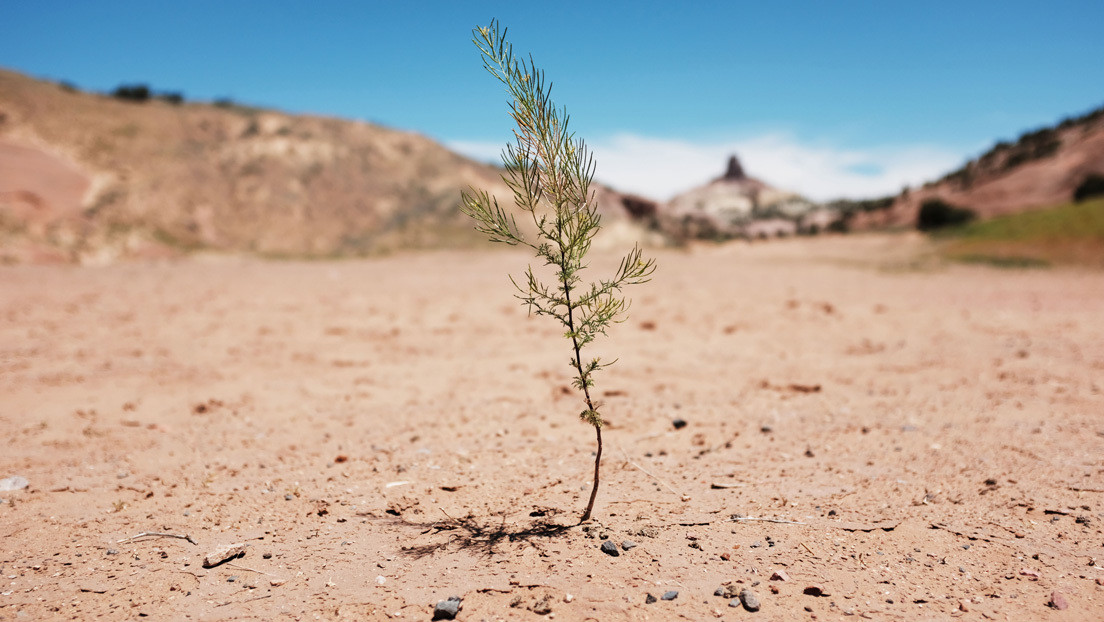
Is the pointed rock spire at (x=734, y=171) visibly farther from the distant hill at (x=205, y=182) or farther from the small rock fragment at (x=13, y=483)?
the small rock fragment at (x=13, y=483)

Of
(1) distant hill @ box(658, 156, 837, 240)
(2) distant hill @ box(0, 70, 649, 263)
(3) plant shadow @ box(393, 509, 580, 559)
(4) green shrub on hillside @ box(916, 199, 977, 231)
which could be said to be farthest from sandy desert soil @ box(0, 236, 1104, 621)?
(1) distant hill @ box(658, 156, 837, 240)

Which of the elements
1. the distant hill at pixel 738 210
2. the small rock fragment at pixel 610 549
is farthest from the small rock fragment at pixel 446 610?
the distant hill at pixel 738 210

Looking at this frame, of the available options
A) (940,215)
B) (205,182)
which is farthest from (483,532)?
(940,215)

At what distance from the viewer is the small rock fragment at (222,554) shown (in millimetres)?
3592

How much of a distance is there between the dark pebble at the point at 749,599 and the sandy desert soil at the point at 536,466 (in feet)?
0.26

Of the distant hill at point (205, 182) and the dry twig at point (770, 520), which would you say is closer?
the dry twig at point (770, 520)

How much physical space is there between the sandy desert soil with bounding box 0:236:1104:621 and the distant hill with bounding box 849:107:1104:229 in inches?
1074

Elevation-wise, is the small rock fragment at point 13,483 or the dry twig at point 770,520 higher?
the small rock fragment at point 13,483

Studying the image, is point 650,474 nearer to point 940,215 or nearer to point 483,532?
point 483,532

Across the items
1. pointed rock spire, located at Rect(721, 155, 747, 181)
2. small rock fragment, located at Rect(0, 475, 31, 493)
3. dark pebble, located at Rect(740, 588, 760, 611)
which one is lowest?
dark pebble, located at Rect(740, 588, 760, 611)

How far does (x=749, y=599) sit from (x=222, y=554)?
3.15 m

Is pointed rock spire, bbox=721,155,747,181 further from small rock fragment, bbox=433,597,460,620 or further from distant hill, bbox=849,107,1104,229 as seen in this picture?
small rock fragment, bbox=433,597,460,620

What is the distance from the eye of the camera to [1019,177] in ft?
113

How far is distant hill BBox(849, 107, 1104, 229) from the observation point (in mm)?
31328
